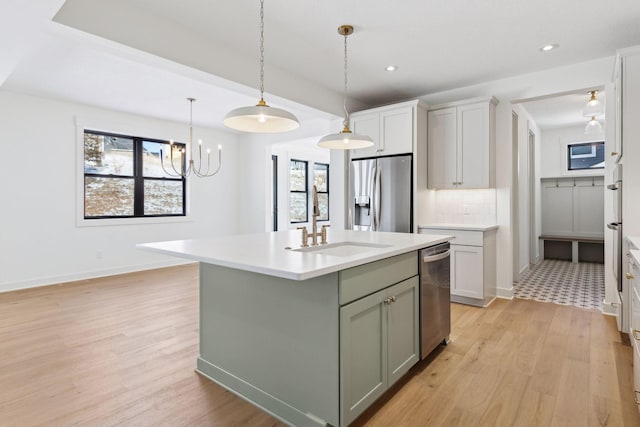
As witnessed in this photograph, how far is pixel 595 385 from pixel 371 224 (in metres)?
2.70

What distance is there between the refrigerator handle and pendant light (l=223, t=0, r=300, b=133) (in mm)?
2216

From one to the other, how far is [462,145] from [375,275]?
113 inches

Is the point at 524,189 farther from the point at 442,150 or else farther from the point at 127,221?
the point at 127,221

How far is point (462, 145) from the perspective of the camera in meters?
4.09

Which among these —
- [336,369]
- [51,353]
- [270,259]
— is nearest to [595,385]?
[336,369]

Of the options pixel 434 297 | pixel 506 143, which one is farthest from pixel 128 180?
pixel 506 143

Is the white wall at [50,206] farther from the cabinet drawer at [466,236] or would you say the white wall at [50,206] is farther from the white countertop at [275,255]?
the cabinet drawer at [466,236]

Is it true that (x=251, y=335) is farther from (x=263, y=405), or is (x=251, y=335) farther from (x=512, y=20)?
(x=512, y=20)

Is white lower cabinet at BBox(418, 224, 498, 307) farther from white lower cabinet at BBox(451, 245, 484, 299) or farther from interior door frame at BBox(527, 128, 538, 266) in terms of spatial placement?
interior door frame at BBox(527, 128, 538, 266)

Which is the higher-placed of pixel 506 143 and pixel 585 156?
pixel 585 156

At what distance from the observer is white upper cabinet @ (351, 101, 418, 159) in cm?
415

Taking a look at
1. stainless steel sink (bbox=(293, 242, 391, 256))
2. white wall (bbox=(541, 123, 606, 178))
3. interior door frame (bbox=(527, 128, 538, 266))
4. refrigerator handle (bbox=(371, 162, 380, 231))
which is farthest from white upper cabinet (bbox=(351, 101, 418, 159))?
white wall (bbox=(541, 123, 606, 178))

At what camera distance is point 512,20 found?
9.08ft

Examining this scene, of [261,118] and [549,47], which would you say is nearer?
[261,118]
